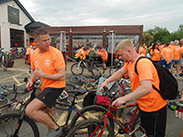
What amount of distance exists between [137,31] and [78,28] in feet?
19.2

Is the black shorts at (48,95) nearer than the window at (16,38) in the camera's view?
Yes

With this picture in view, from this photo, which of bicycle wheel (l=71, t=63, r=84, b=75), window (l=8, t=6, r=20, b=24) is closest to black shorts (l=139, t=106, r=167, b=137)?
bicycle wheel (l=71, t=63, r=84, b=75)

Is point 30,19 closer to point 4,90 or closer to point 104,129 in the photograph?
point 4,90

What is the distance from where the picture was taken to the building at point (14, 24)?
16.7 m

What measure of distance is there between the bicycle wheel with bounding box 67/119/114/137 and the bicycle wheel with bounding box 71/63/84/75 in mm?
6287

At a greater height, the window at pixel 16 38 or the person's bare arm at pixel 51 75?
the window at pixel 16 38

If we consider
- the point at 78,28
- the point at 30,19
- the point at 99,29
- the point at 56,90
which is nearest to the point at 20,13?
the point at 30,19

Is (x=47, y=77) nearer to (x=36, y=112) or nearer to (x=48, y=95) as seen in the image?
(x=48, y=95)

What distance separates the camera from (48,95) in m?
2.13

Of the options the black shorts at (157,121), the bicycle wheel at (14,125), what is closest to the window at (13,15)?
the bicycle wheel at (14,125)

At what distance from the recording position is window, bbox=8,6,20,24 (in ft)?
57.5

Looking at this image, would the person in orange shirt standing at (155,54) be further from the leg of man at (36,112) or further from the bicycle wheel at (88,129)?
the leg of man at (36,112)

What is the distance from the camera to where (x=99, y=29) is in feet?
46.9

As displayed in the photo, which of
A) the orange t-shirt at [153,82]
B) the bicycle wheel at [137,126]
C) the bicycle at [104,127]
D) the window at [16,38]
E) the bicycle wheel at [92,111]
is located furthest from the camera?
the window at [16,38]
